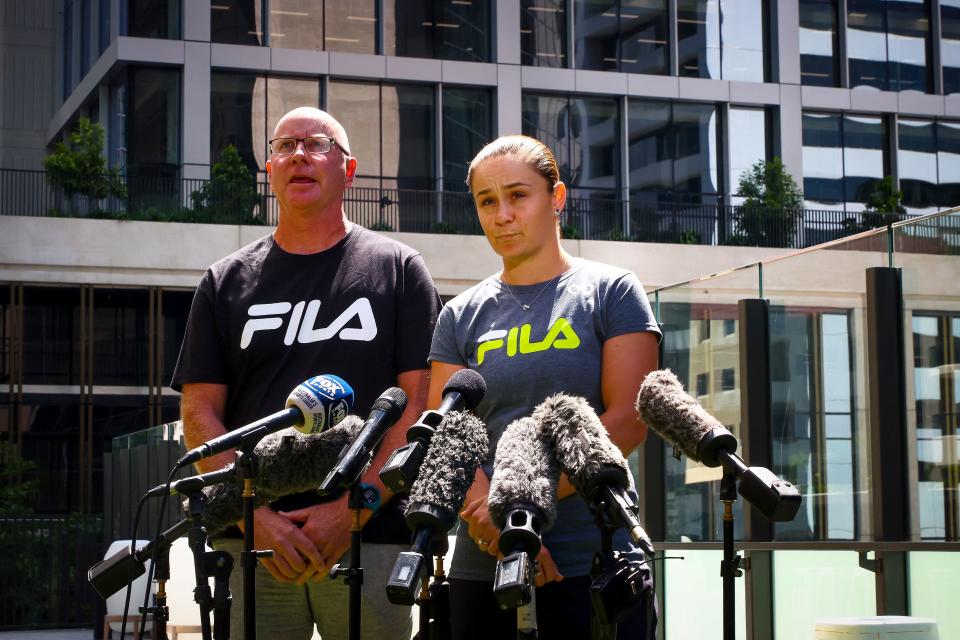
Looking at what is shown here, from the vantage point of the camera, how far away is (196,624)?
12.8 meters

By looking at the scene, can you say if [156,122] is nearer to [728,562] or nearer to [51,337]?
[51,337]

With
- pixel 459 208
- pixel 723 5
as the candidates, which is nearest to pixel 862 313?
pixel 459 208

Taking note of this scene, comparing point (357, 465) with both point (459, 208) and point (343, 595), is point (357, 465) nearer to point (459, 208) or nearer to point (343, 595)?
point (343, 595)

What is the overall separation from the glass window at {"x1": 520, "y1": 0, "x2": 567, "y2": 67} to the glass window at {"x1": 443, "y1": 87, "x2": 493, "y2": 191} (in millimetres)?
1541

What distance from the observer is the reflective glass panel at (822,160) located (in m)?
35.0

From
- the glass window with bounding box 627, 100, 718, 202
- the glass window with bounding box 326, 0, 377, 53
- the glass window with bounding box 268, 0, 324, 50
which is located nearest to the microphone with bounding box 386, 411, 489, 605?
the glass window with bounding box 268, 0, 324, 50

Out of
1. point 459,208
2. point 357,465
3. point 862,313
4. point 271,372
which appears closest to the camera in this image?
point 357,465

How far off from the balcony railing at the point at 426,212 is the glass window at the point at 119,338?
2.10m

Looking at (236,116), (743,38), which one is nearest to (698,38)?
(743,38)

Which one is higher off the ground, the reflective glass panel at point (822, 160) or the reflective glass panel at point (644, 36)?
the reflective glass panel at point (644, 36)

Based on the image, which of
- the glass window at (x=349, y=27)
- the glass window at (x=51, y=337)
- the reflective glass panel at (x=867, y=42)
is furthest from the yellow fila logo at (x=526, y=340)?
the reflective glass panel at (x=867, y=42)

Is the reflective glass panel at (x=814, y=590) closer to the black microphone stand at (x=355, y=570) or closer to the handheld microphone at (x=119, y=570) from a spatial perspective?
the handheld microphone at (x=119, y=570)

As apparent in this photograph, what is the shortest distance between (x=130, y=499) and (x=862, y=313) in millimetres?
14613

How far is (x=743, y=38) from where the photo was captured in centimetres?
3528
